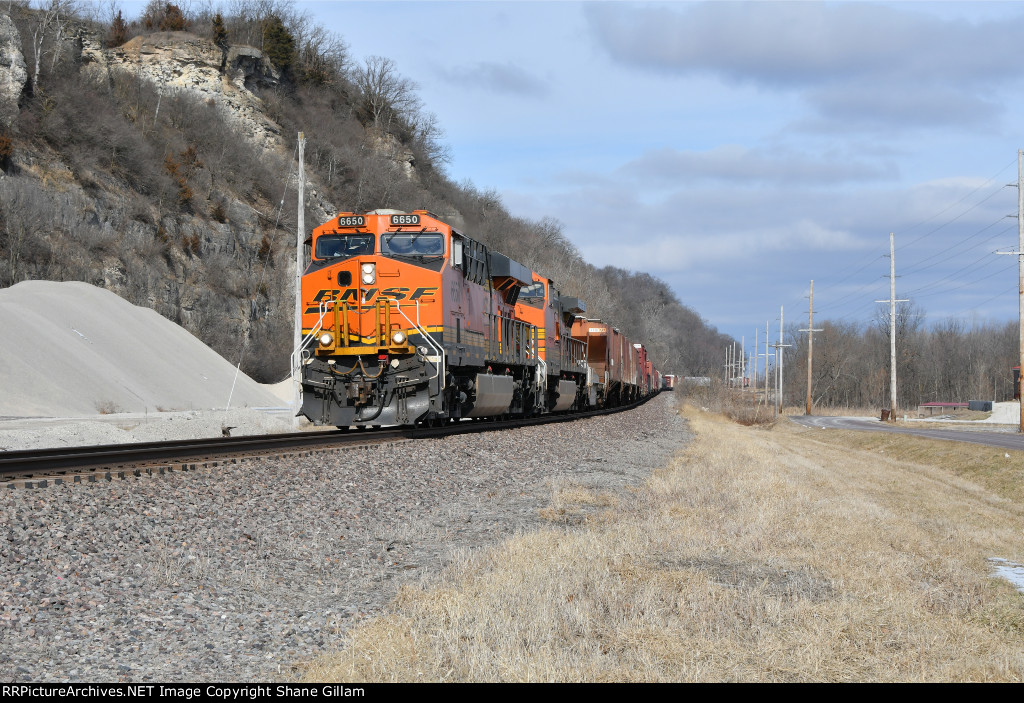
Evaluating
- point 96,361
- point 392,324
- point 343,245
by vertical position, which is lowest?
point 96,361

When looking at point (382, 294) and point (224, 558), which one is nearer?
point (224, 558)

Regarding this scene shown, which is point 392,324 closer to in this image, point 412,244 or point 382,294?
point 382,294

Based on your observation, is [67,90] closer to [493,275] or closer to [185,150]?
[185,150]

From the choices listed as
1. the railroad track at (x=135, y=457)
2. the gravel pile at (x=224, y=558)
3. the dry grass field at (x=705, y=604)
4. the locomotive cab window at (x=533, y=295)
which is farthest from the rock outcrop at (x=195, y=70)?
the dry grass field at (x=705, y=604)

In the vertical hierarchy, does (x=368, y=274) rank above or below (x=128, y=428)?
→ above

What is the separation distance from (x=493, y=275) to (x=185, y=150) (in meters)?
33.1

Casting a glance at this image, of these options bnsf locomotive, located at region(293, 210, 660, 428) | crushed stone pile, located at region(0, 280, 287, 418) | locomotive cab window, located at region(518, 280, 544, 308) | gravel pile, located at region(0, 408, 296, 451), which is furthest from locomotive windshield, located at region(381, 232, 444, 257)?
crushed stone pile, located at region(0, 280, 287, 418)

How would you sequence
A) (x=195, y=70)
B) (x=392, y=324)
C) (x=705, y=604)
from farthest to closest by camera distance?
1. (x=195, y=70)
2. (x=392, y=324)
3. (x=705, y=604)

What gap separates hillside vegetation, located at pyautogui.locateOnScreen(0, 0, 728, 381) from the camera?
126ft

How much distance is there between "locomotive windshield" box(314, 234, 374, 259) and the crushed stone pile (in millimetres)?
9478

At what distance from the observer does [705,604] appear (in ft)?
18.9

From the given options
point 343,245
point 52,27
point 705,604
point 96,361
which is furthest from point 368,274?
Answer: point 52,27

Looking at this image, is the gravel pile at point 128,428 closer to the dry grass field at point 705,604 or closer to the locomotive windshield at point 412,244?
the locomotive windshield at point 412,244

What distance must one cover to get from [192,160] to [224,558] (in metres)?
46.5
